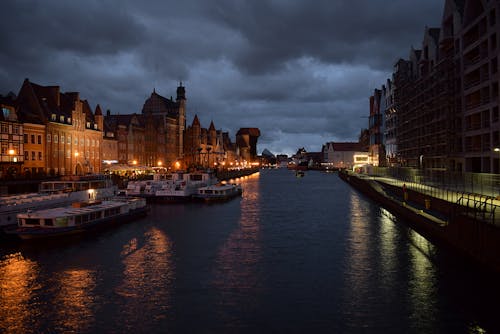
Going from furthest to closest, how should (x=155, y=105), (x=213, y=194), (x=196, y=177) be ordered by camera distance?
(x=155, y=105)
(x=196, y=177)
(x=213, y=194)

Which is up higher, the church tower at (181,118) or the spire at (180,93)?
the spire at (180,93)

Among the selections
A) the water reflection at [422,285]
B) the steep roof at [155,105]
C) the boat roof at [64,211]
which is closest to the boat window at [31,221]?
the boat roof at [64,211]

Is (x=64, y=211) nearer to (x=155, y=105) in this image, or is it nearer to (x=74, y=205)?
(x=74, y=205)

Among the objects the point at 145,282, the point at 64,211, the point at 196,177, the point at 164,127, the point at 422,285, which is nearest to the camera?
the point at 422,285

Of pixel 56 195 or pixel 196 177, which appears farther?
pixel 196 177

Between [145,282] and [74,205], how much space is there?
2248cm

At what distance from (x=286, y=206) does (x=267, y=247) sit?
105ft

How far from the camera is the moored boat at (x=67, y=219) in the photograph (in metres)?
36.3

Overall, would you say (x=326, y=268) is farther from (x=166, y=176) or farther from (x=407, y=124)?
(x=407, y=124)

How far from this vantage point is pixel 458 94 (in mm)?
73562

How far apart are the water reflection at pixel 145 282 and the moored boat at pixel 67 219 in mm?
5735

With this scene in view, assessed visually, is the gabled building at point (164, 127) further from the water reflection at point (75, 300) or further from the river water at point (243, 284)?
the water reflection at point (75, 300)

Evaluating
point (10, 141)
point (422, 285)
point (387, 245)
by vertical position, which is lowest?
point (422, 285)

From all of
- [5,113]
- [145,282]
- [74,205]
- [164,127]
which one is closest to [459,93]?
[74,205]
